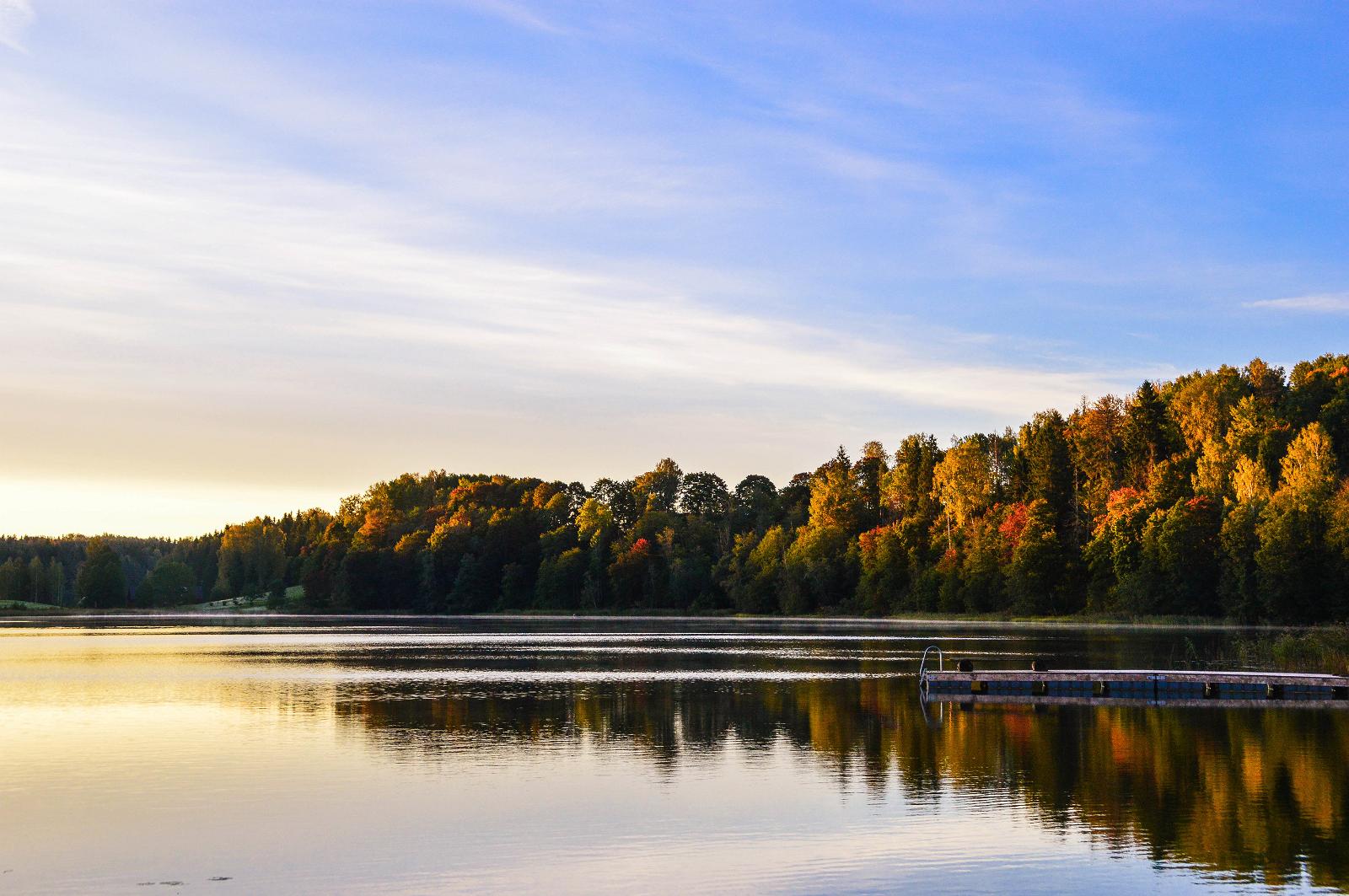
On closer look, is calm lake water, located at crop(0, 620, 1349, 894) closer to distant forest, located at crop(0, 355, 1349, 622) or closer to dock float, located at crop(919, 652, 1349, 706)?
dock float, located at crop(919, 652, 1349, 706)

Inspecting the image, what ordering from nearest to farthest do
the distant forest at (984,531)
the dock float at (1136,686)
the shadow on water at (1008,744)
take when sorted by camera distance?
the shadow on water at (1008,744), the dock float at (1136,686), the distant forest at (984,531)

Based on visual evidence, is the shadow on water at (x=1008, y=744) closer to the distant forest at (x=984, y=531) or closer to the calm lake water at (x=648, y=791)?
the calm lake water at (x=648, y=791)

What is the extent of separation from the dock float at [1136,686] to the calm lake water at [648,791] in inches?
79.3

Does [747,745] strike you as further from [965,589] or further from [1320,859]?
[965,589]

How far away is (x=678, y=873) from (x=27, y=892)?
895cm

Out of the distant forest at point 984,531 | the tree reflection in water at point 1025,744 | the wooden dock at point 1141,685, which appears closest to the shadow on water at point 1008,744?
the tree reflection in water at point 1025,744

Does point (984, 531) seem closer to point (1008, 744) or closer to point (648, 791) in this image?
point (1008, 744)

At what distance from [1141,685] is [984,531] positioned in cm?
8207

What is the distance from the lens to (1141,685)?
44.1 m

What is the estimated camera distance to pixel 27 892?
59.1 feet

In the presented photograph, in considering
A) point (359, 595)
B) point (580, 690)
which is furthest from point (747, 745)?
point (359, 595)

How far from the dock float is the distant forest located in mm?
50742

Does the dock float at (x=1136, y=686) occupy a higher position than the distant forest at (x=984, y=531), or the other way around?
the distant forest at (x=984, y=531)

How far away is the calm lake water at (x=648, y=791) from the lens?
19.1m
